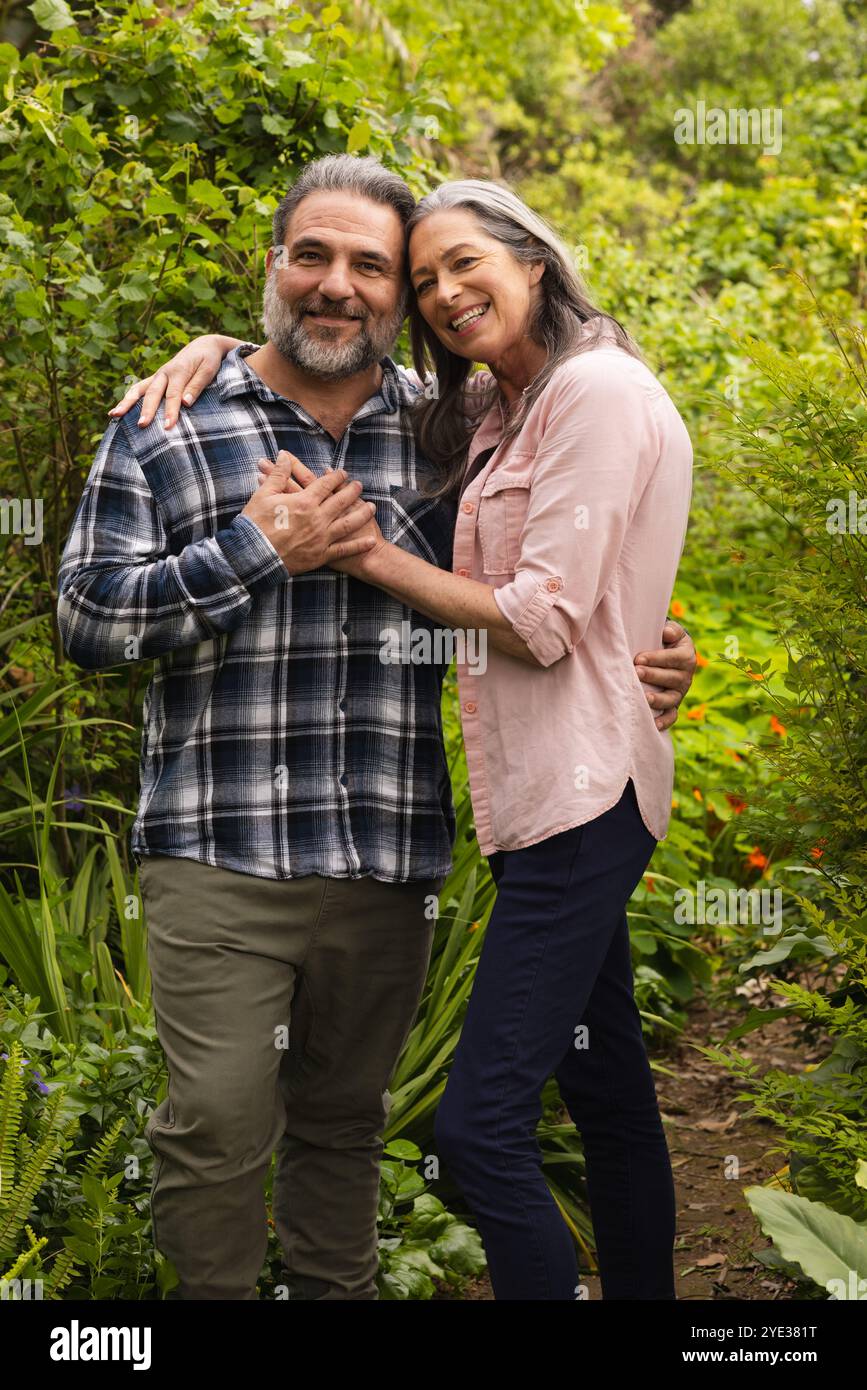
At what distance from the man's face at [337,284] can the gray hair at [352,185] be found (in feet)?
0.07

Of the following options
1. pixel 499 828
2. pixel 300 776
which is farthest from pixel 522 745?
pixel 300 776

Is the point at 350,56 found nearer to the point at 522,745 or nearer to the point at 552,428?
the point at 552,428

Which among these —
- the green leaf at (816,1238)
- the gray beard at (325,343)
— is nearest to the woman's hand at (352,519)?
the gray beard at (325,343)

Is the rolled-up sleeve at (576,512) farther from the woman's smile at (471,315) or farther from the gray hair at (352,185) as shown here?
the gray hair at (352,185)

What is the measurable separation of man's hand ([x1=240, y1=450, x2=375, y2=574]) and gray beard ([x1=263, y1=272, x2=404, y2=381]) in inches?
9.1

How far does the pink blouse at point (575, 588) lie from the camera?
2.32 m

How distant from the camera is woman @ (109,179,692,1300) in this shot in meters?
2.31


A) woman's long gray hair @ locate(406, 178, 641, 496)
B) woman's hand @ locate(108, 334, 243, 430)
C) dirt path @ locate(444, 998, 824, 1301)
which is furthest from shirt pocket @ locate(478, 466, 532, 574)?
dirt path @ locate(444, 998, 824, 1301)

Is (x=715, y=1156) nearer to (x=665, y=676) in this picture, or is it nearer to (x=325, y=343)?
(x=665, y=676)

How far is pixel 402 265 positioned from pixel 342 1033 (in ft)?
4.86

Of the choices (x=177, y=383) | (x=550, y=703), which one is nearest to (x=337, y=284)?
(x=177, y=383)

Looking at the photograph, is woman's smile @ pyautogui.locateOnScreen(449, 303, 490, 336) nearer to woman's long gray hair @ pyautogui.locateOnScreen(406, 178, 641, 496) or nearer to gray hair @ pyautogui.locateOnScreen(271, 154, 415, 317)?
woman's long gray hair @ pyautogui.locateOnScreen(406, 178, 641, 496)

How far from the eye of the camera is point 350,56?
12.7 ft

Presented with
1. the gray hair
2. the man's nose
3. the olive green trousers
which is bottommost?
the olive green trousers
